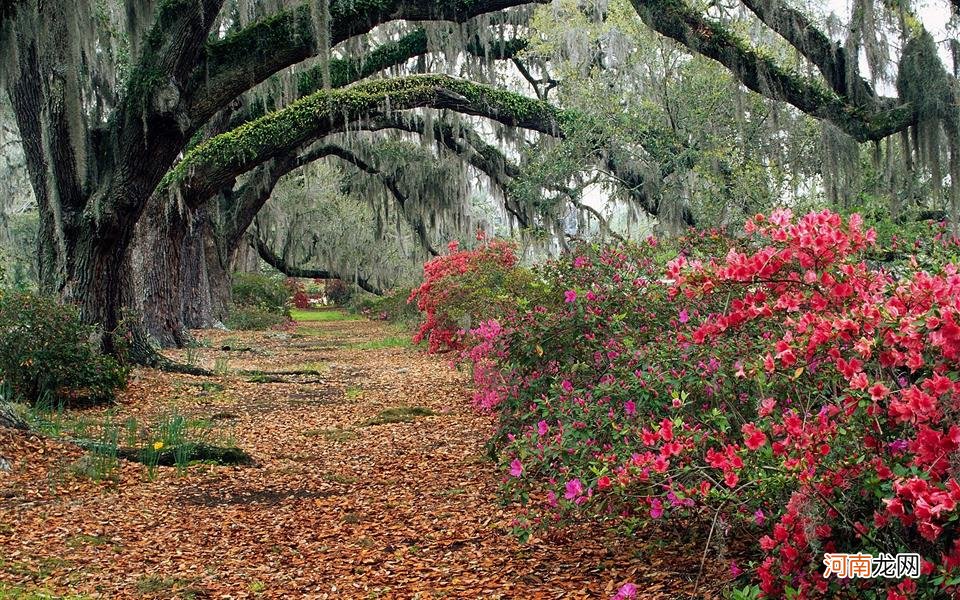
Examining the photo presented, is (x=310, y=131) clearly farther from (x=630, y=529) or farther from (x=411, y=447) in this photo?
(x=630, y=529)

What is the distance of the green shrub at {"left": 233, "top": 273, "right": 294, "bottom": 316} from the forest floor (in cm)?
1590

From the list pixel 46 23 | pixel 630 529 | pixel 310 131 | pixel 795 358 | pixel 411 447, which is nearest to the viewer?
pixel 795 358

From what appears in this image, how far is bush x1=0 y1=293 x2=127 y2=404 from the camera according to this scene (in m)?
6.47

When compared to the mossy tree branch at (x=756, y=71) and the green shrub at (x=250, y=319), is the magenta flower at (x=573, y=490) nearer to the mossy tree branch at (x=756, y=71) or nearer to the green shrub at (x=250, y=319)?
the mossy tree branch at (x=756, y=71)

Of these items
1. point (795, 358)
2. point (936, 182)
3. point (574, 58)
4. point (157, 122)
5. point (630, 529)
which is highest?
point (574, 58)

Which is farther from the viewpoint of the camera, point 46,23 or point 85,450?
point 46,23

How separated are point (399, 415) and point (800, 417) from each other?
4731 millimetres

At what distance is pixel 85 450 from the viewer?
5.21 m

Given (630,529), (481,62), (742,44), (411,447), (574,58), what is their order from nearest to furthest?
1. (630,529)
2. (411,447)
3. (742,44)
4. (574,58)
5. (481,62)

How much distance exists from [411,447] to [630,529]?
2.96 m

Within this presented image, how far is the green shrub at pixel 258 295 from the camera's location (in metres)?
22.4

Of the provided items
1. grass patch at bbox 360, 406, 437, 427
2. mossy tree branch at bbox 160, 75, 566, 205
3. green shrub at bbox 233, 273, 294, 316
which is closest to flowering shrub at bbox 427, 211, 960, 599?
grass patch at bbox 360, 406, 437, 427

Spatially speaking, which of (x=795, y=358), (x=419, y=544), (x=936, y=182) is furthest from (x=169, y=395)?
(x=936, y=182)

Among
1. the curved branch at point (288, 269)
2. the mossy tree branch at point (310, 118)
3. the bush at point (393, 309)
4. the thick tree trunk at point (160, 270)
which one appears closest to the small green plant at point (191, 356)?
the thick tree trunk at point (160, 270)
